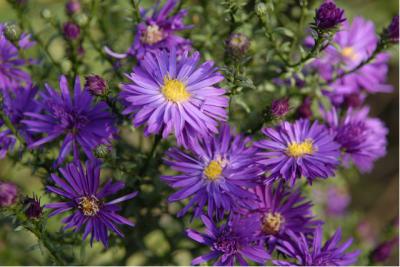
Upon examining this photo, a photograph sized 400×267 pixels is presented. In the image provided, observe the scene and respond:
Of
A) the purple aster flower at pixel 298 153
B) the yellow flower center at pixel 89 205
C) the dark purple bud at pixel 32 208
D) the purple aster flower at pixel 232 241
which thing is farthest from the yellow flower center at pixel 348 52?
the dark purple bud at pixel 32 208

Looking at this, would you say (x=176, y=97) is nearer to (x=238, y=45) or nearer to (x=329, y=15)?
(x=238, y=45)

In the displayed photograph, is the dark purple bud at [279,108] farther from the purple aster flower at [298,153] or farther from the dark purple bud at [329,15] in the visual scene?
the dark purple bud at [329,15]

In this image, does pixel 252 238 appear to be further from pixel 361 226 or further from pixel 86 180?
pixel 361 226

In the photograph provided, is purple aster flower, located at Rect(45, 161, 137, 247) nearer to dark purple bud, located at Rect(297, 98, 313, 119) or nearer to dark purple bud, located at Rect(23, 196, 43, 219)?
dark purple bud, located at Rect(23, 196, 43, 219)

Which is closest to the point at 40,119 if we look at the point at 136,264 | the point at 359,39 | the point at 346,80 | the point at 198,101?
the point at 198,101

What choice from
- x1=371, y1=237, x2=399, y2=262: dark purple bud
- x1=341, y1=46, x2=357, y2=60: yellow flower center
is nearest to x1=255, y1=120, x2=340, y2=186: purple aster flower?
x1=371, y1=237, x2=399, y2=262: dark purple bud
